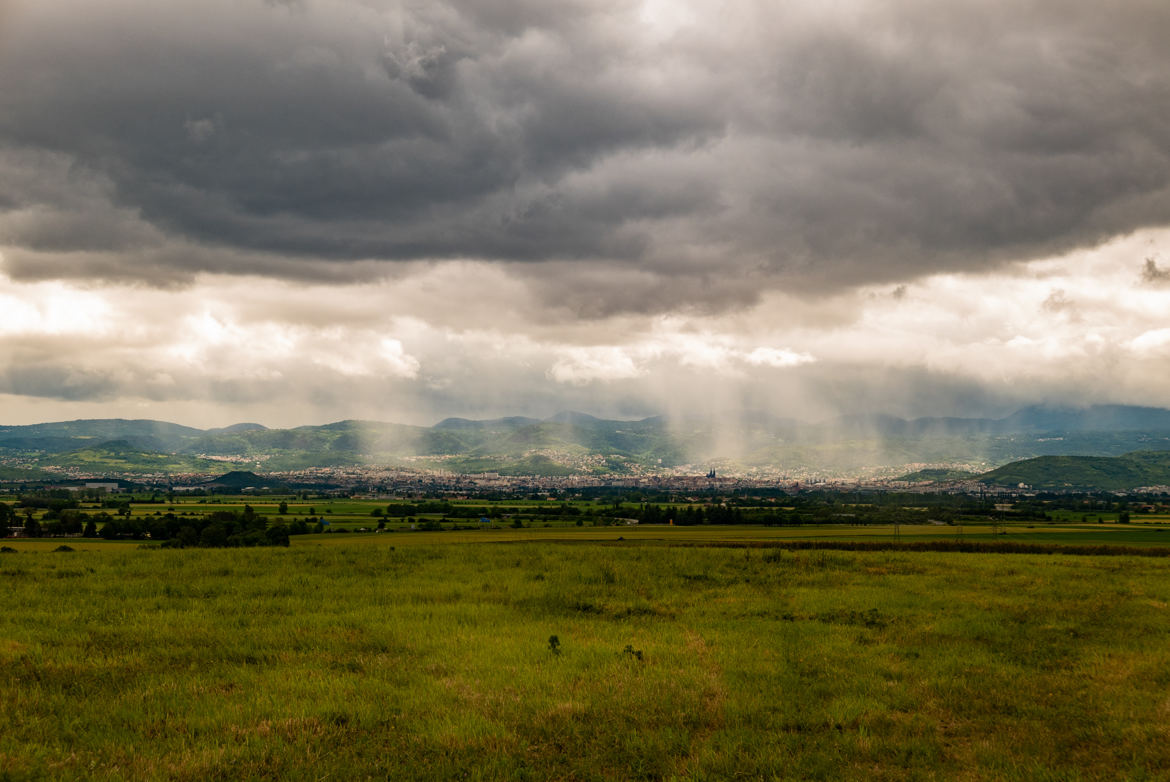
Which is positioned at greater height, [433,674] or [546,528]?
[433,674]

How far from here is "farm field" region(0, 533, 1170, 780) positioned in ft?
37.3

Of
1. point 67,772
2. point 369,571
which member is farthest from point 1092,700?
point 369,571

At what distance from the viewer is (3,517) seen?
74.4m

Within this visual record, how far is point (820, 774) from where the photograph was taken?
433 inches

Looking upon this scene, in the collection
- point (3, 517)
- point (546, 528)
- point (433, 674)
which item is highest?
point (433, 674)

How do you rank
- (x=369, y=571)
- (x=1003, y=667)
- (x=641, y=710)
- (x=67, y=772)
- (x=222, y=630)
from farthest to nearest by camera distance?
(x=369, y=571)
(x=222, y=630)
(x=1003, y=667)
(x=641, y=710)
(x=67, y=772)

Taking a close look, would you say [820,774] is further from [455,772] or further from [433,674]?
[433,674]

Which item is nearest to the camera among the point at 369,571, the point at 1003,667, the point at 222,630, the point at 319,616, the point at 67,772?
the point at 67,772

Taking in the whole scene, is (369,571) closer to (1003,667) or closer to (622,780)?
(622,780)

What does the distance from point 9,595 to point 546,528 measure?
4041 inches

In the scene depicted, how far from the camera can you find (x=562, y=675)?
15258 mm

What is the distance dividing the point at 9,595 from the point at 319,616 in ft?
33.2

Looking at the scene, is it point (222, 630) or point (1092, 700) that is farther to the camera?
point (222, 630)

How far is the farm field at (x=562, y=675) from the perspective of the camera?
37.3 ft
